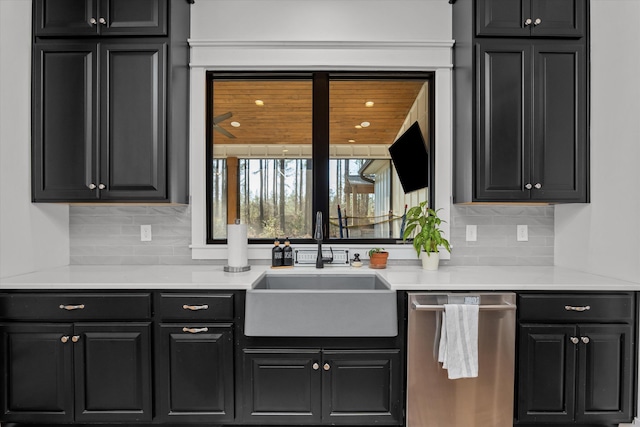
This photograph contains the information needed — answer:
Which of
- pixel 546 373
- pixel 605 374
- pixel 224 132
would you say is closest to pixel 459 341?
pixel 546 373

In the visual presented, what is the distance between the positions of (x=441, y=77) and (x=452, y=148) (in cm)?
51

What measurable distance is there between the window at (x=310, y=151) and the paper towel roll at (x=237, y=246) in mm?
307

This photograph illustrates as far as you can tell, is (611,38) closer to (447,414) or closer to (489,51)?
(489,51)

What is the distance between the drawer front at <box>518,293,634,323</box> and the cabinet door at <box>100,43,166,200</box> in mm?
2252

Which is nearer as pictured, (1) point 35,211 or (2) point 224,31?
(1) point 35,211

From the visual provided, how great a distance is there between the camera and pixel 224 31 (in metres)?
2.62

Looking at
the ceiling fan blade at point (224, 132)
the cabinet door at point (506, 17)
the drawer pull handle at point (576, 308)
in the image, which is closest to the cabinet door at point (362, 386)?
the drawer pull handle at point (576, 308)

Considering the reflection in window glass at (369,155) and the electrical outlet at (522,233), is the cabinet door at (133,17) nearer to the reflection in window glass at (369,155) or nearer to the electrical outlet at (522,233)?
the reflection in window glass at (369,155)

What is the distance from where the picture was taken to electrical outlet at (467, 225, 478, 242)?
2664 mm

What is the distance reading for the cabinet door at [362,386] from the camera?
6.38 feet

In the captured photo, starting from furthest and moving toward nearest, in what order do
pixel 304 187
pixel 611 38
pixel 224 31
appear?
pixel 304 187 → pixel 224 31 → pixel 611 38

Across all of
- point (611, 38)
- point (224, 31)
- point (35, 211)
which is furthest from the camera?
point (224, 31)

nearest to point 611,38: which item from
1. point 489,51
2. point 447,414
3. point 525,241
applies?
point 489,51

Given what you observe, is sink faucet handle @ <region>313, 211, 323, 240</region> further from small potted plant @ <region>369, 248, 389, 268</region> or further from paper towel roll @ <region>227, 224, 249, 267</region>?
paper towel roll @ <region>227, 224, 249, 267</region>
